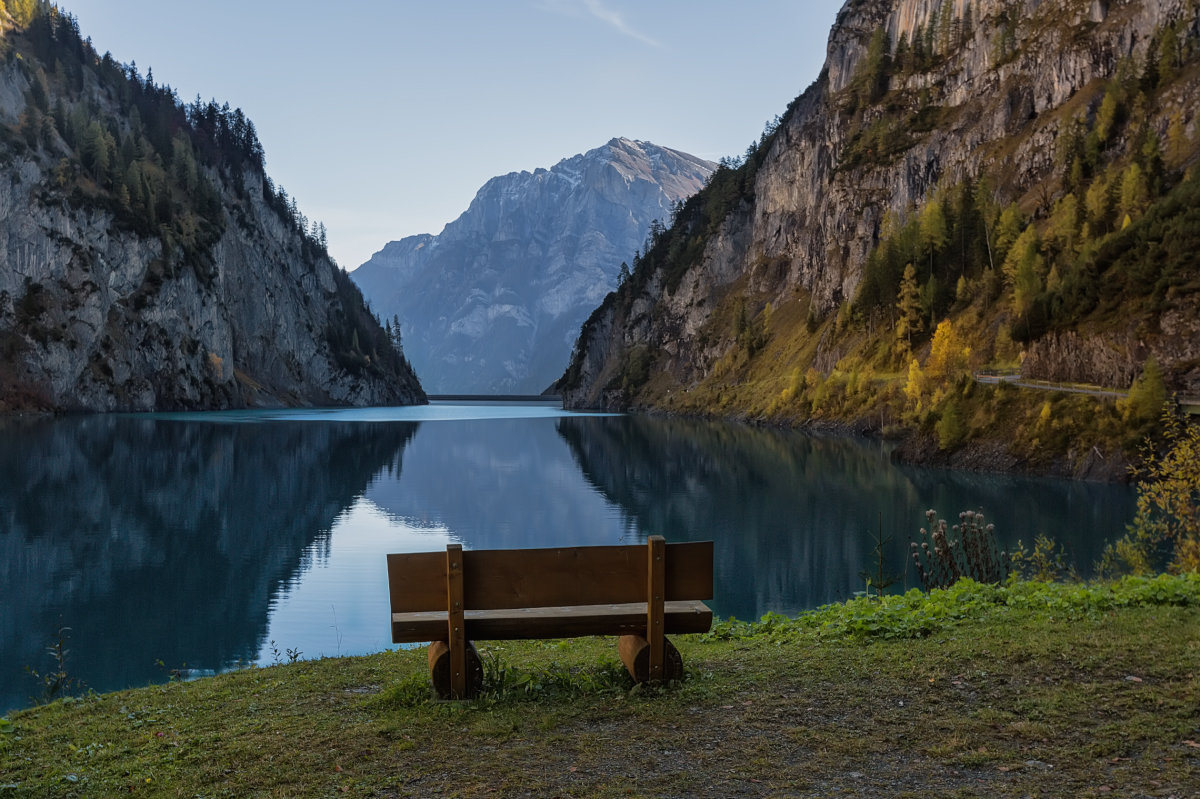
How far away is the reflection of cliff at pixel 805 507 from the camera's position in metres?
26.7

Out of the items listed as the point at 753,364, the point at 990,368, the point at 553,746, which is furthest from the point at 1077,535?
the point at 753,364

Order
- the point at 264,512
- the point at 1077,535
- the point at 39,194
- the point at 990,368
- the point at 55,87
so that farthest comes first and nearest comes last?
the point at 55,87 < the point at 39,194 < the point at 990,368 < the point at 264,512 < the point at 1077,535

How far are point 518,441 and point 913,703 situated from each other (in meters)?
83.1

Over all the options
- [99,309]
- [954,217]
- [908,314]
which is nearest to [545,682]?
[908,314]

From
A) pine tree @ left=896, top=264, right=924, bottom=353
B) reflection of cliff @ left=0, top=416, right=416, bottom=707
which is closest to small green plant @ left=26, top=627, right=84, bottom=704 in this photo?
reflection of cliff @ left=0, top=416, right=416, bottom=707

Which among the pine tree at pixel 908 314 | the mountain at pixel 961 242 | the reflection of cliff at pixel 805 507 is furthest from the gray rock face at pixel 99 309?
the pine tree at pixel 908 314

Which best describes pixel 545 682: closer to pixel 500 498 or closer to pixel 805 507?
pixel 805 507

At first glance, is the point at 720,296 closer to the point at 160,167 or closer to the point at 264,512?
the point at 160,167

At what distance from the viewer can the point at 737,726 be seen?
801 cm

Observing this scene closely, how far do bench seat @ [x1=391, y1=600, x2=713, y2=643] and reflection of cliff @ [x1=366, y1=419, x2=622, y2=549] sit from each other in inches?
899

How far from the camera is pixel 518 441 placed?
90.6 metres

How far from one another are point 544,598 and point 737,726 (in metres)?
2.36

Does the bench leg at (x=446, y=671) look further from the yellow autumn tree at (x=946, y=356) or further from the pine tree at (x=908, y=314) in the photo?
the pine tree at (x=908, y=314)

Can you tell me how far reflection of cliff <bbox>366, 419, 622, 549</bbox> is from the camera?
117 ft
